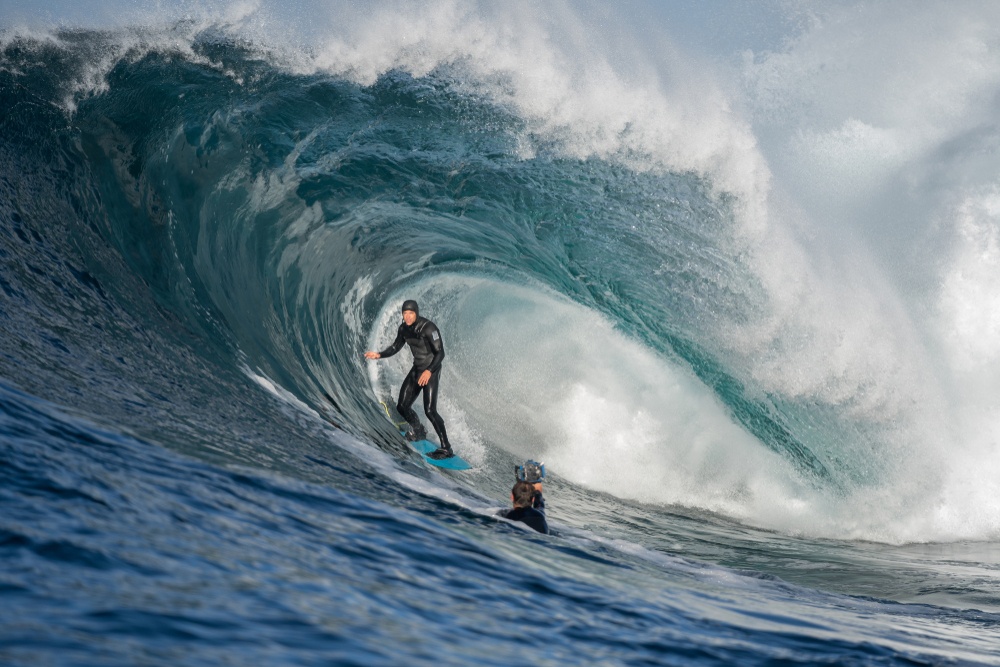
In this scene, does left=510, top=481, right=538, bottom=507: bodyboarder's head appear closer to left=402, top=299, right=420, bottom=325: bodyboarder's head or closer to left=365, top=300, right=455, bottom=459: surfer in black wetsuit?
left=365, top=300, right=455, bottom=459: surfer in black wetsuit

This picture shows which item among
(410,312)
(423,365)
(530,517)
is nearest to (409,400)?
(423,365)

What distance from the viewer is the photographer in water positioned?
6691mm

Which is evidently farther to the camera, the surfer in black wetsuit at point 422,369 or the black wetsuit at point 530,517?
the surfer in black wetsuit at point 422,369

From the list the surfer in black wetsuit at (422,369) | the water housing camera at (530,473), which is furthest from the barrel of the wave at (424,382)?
the water housing camera at (530,473)

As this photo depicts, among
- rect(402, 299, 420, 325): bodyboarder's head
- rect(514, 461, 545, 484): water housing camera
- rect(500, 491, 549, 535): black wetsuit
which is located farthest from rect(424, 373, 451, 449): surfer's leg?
rect(500, 491, 549, 535): black wetsuit

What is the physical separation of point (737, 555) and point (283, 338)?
5.37m

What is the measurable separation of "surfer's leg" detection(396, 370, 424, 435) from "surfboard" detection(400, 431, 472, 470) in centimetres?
15

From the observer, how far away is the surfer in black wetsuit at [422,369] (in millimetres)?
8523

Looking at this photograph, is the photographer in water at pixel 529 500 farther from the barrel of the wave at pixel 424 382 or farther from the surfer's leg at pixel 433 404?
the surfer's leg at pixel 433 404

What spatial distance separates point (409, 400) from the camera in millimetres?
8742

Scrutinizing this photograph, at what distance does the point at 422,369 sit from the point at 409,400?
359 mm

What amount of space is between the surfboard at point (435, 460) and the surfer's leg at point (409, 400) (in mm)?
148

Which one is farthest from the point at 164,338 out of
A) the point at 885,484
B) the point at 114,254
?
the point at 885,484

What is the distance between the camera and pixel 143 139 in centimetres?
977
